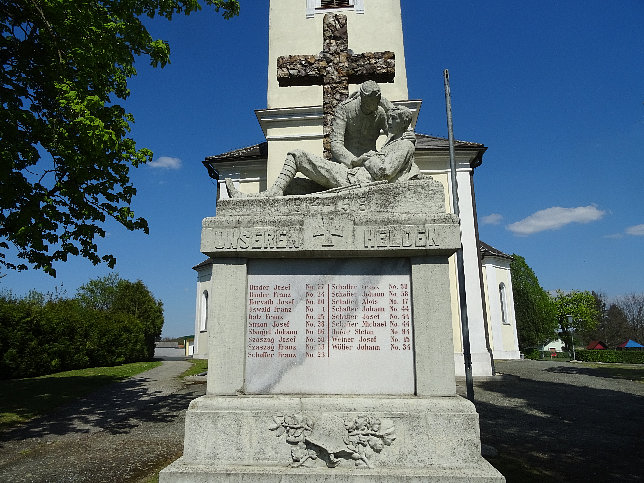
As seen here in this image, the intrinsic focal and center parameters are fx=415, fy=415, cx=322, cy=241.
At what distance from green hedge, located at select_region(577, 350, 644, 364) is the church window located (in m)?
27.4

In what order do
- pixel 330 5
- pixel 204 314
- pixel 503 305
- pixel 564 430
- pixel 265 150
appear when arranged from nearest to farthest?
pixel 564 430 → pixel 330 5 → pixel 265 150 → pixel 204 314 → pixel 503 305

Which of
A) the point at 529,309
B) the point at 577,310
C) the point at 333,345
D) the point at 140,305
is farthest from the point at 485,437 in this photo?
the point at 577,310

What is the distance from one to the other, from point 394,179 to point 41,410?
8885 millimetres

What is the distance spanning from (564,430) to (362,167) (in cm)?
583

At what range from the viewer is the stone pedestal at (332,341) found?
3.22 metres

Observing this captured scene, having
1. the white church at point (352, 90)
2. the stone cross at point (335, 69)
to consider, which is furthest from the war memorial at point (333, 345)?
the white church at point (352, 90)

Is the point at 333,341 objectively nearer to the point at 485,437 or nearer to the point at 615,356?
the point at 485,437

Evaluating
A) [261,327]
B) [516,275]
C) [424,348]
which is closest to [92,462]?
[261,327]

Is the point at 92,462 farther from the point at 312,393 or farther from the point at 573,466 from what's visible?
the point at 573,466

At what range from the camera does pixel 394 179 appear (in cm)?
429

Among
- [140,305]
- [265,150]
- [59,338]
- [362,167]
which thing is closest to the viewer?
[362,167]

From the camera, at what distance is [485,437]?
20.9 ft

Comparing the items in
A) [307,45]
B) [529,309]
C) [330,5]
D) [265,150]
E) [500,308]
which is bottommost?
[500,308]

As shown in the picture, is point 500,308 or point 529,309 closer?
point 500,308
